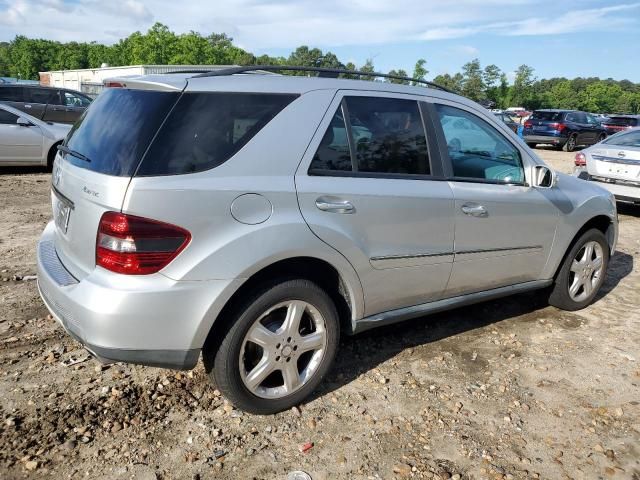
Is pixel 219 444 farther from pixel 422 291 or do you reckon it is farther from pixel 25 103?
pixel 25 103

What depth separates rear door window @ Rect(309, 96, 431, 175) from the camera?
3023 mm

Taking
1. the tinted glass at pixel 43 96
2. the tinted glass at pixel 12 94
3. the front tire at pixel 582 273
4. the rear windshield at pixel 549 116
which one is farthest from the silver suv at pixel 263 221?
the rear windshield at pixel 549 116

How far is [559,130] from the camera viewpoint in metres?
22.0

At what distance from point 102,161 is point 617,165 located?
8.21 m

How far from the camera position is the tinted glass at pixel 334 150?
295 centimetres

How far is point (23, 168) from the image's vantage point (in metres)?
11.7

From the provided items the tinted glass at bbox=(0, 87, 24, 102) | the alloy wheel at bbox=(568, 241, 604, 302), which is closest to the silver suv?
the alloy wheel at bbox=(568, 241, 604, 302)

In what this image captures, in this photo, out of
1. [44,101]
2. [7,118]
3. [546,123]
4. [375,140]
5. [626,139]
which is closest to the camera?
[375,140]

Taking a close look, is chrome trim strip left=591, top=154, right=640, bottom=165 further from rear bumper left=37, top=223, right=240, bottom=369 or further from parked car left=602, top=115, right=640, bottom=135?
parked car left=602, top=115, right=640, bottom=135

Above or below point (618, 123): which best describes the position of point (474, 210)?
above

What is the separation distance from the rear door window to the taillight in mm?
835

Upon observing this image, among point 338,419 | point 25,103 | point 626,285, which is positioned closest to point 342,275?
point 338,419

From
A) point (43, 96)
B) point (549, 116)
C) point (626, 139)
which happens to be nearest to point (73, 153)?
point (626, 139)

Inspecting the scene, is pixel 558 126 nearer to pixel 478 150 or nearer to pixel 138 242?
pixel 478 150
